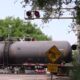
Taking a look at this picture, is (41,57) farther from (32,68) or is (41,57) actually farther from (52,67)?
(52,67)

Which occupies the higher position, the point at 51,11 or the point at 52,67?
the point at 51,11

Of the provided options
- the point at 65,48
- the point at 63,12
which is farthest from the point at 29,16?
the point at 65,48

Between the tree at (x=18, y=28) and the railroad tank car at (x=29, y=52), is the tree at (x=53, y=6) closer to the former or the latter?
the railroad tank car at (x=29, y=52)

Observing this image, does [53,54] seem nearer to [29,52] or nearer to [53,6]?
[53,6]

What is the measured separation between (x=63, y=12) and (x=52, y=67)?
7.97ft

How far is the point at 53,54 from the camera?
59.0 ft

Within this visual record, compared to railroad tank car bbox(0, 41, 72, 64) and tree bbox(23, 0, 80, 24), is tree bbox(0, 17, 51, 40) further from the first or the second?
tree bbox(23, 0, 80, 24)

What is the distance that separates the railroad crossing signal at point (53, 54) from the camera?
17.7 m

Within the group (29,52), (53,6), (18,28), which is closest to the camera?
(53,6)

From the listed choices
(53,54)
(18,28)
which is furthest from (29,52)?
(18,28)

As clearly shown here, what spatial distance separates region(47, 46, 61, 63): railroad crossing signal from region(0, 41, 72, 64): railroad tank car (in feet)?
50.0

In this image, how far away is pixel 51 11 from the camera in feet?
56.0

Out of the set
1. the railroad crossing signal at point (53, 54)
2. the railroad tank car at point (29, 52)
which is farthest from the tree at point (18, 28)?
the railroad crossing signal at point (53, 54)

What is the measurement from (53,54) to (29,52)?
50.6ft
